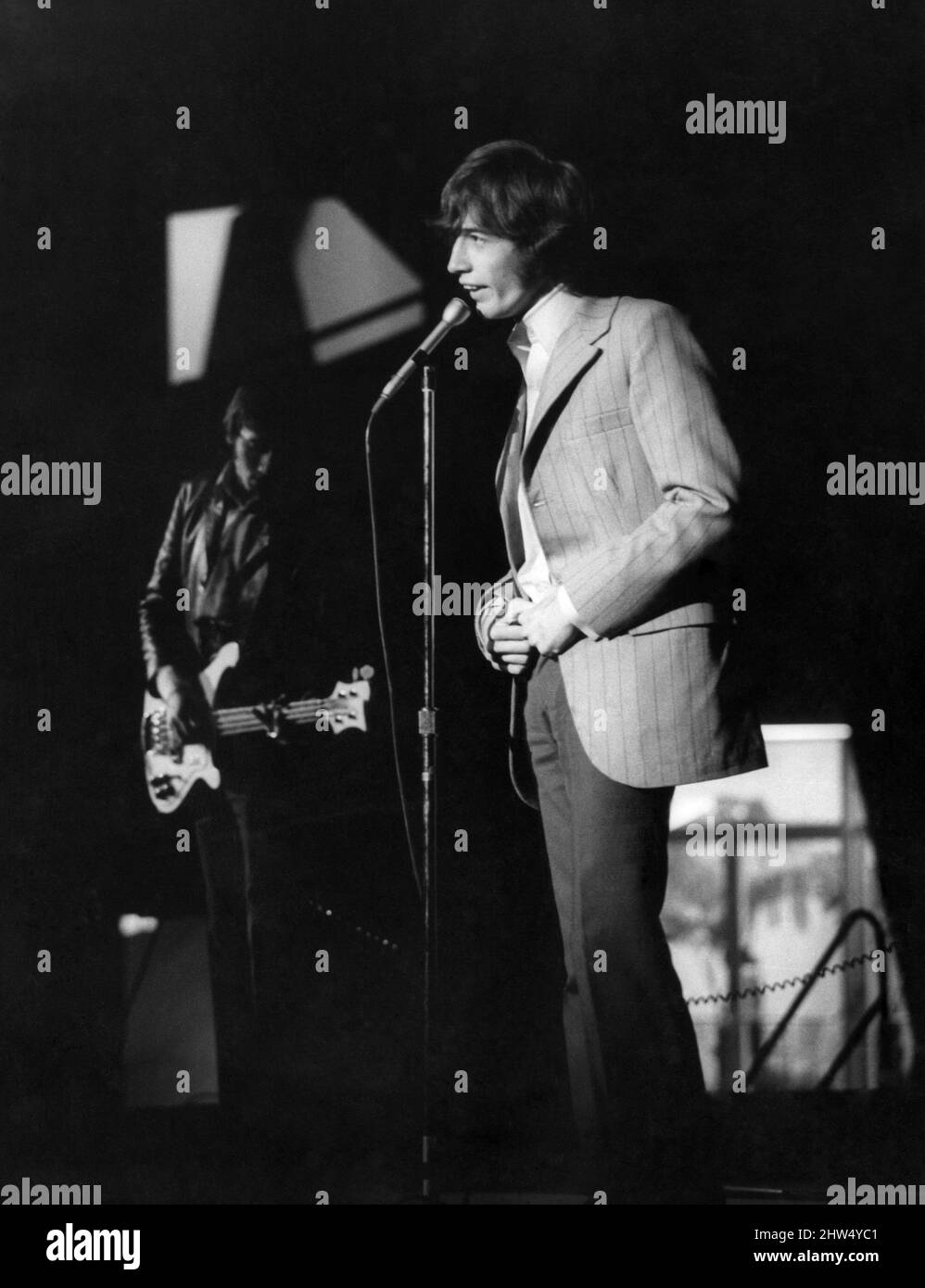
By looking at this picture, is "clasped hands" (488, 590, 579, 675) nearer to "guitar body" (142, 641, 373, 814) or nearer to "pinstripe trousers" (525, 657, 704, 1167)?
"pinstripe trousers" (525, 657, 704, 1167)

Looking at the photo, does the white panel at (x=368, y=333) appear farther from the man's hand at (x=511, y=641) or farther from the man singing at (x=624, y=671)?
the man's hand at (x=511, y=641)

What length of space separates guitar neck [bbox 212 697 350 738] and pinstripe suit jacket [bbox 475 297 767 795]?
1.75 ft

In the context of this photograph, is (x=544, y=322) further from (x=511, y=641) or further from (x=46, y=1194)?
(x=46, y=1194)

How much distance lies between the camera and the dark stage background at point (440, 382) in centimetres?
260

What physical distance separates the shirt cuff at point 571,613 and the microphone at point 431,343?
0.61 m

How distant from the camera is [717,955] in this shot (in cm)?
254

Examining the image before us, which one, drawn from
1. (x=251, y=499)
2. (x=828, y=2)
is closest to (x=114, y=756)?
(x=251, y=499)

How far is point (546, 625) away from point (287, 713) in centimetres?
62

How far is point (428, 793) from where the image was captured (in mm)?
2607

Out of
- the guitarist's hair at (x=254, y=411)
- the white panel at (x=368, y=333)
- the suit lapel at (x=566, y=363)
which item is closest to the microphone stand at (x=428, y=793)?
the white panel at (x=368, y=333)

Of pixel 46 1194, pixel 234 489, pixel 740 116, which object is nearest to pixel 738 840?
pixel 234 489

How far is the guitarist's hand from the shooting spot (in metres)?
2.64

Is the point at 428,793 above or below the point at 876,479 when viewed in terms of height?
below
